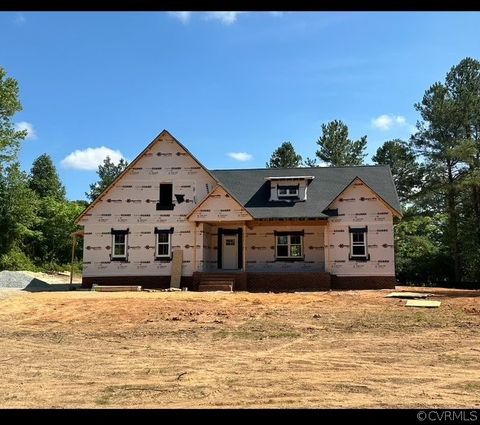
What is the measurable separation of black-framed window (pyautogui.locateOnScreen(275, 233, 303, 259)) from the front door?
2.43 metres

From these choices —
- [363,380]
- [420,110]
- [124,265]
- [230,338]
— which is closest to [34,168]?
[124,265]

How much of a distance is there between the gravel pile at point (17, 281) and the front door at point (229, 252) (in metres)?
11.0

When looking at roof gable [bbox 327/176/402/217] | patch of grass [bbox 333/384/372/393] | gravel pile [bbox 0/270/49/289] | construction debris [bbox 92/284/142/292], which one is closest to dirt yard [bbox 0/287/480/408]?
patch of grass [bbox 333/384/372/393]

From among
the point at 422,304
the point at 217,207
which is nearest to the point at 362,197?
the point at 217,207

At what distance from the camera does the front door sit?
28531 millimetres

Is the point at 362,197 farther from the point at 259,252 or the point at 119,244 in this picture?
the point at 119,244

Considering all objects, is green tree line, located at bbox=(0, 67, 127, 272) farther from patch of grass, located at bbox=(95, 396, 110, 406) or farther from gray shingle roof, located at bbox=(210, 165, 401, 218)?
patch of grass, located at bbox=(95, 396, 110, 406)

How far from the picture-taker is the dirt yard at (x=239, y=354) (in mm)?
6789

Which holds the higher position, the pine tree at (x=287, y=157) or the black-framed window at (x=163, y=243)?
the pine tree at (x=287, y=157)

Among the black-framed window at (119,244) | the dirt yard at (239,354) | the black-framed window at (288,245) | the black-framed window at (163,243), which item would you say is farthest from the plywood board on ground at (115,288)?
the black-framed window at (288,245)

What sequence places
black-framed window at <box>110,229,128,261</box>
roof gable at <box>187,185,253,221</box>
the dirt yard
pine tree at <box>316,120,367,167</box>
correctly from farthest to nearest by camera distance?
pine tree at <box>316,120,367,167</box>
black-framed window at <box>110,229,128,261</box>
roof gable at <box>187,185,253,221</box>
the dirt yard

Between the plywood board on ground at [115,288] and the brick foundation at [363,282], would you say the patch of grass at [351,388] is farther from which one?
the plywood board on ground at [115,288]

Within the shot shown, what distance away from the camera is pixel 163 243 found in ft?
90.9
